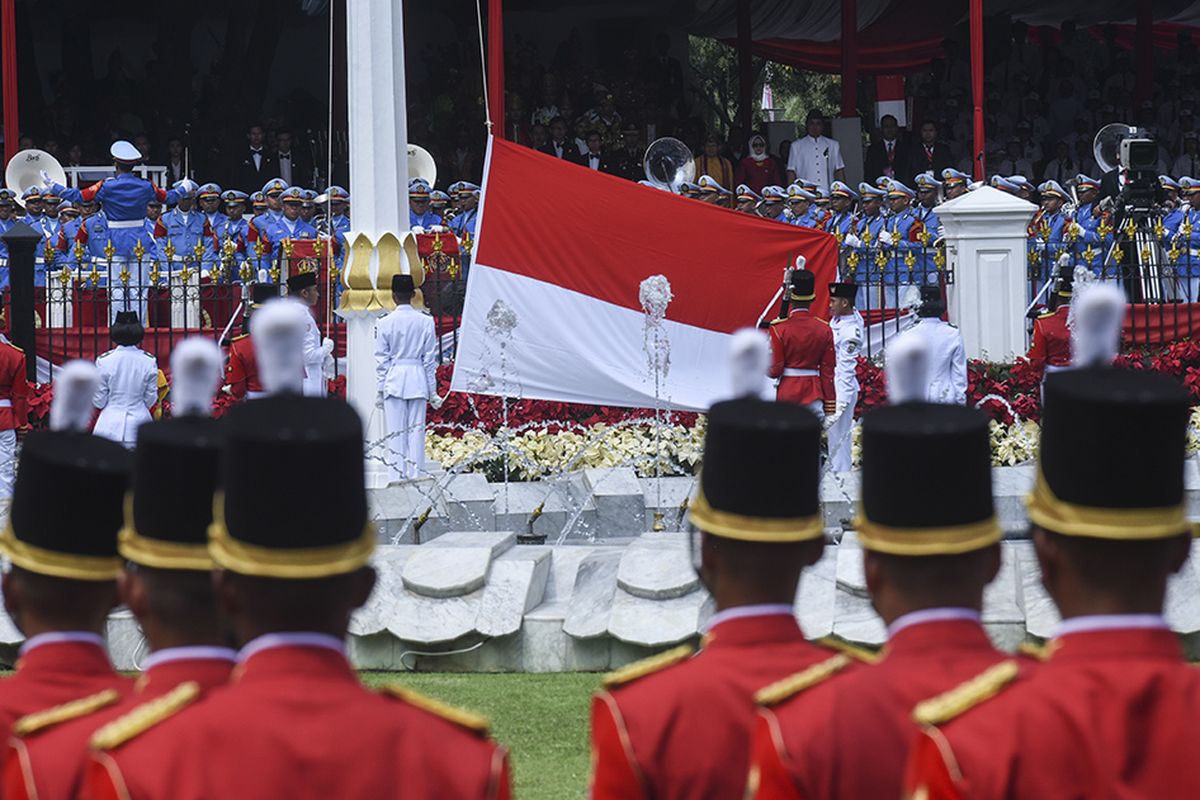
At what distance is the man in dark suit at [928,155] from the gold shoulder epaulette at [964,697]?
69.0 ft

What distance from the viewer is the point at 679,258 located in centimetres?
1424

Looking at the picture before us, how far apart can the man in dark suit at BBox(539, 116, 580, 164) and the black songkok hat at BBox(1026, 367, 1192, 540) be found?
2164cm

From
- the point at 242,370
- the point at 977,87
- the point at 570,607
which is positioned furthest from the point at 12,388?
the point at 977,87

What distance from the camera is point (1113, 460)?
2.92 metres

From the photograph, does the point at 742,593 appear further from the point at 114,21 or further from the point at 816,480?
the point at 114,21

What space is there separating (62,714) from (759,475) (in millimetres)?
1135

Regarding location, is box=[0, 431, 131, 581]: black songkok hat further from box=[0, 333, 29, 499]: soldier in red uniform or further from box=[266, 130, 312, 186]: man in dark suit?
box=[266, 130, 312, 186]: man in dark suit

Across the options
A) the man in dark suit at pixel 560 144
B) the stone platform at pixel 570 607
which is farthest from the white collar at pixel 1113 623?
the man in dark suit at pixel 560 144

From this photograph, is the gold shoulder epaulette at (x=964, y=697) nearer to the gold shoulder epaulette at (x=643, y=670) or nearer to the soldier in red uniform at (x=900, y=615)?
the soldier in red uniform at (x=900, y=615)

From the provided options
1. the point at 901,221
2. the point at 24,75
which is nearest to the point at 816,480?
the point at 901,221

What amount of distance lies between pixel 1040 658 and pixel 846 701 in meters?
0.30

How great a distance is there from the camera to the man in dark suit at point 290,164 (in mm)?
24969

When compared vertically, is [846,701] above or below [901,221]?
below

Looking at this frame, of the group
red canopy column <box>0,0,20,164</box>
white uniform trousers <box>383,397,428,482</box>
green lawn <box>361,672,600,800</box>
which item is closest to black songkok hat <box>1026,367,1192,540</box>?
green lawn <box>361,672,600,800</box>
